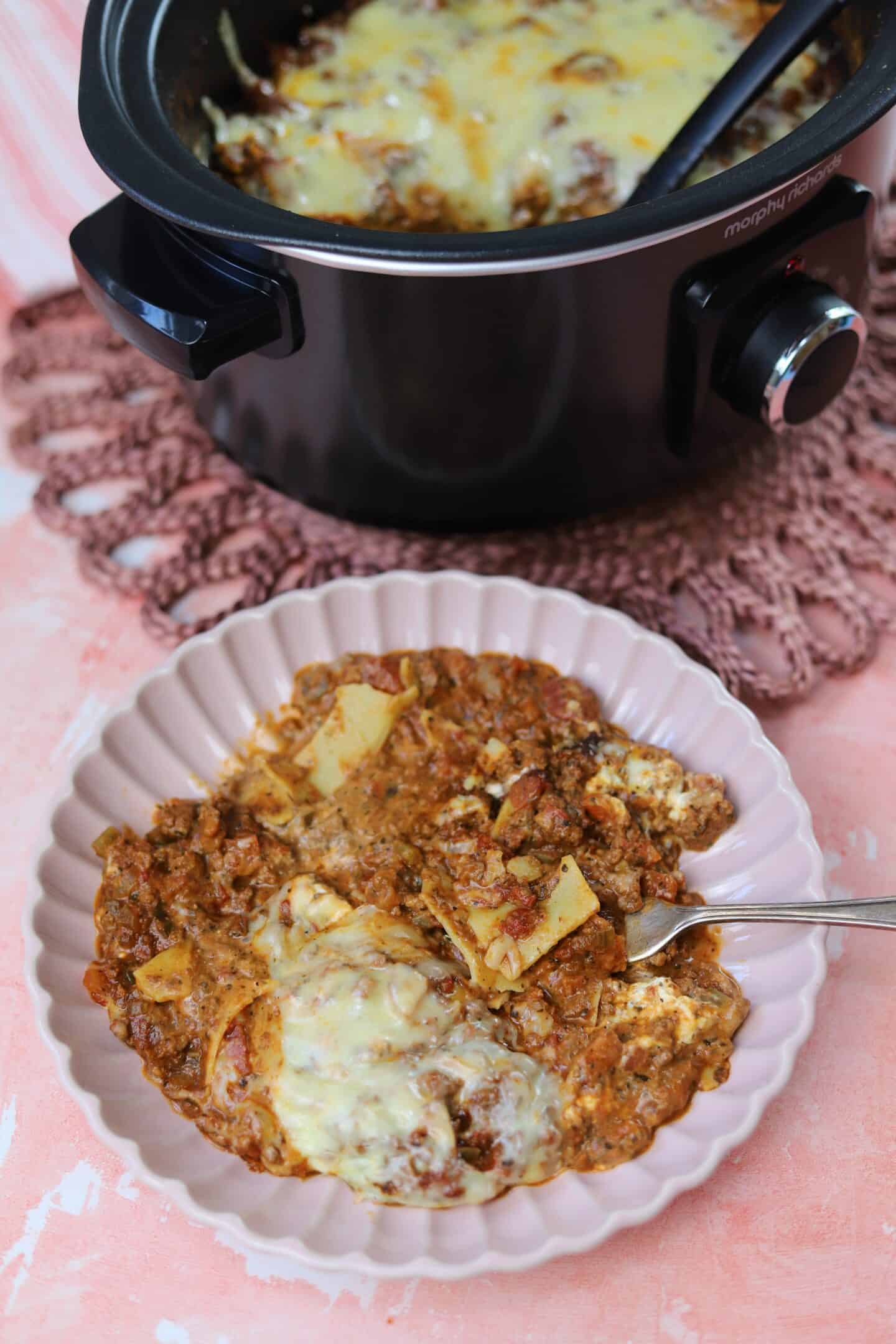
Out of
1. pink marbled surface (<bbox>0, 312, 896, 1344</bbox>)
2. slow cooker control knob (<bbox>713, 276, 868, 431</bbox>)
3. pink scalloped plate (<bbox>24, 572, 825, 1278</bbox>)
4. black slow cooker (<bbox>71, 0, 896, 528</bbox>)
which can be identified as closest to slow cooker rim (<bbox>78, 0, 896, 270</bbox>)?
black slow cooker (<bbox>71, 0, 896, 528</bbox>)

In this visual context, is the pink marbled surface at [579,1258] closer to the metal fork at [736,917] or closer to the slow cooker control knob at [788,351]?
the metal fork at [736,917]

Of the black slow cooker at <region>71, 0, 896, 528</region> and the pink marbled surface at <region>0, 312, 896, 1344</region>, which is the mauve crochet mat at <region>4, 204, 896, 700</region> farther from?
the pink marbled surface at <region>0, 312, 896, 1344</region>

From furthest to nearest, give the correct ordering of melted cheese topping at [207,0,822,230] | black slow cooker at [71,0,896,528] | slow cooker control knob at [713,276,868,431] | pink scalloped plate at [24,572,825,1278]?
melted cheese topping at [207,0,822,230]
slow cooker control knob at [713,276,868,431]
black slow cooker at [71,0,896,528]
pink scalloped plate at [24,572,825,1278]

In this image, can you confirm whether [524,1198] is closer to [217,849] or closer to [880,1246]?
[880,1246]

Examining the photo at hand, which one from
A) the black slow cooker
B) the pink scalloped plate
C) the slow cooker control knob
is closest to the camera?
the pink scalloped plate

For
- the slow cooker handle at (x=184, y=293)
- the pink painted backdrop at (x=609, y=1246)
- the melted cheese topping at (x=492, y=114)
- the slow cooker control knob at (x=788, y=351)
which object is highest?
the slow cooker handle at (x=184, y=293)

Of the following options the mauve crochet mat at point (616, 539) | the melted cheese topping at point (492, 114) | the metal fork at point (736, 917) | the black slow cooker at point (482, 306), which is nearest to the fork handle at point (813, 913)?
the metal fork at point (736, 917)
